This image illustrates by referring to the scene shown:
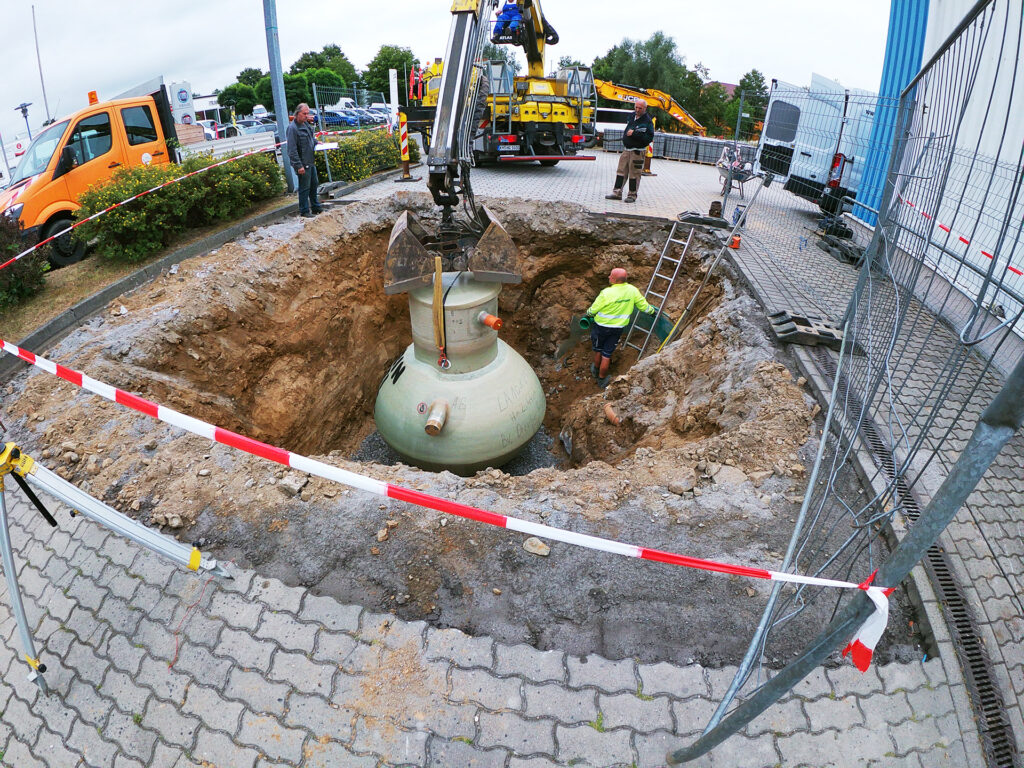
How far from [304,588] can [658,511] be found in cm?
227

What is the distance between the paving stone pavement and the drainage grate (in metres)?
0.07

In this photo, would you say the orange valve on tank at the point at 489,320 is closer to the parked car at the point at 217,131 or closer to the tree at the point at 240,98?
the parked car at the point at 217,131

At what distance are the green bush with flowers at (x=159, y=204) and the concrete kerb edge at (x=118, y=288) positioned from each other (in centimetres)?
31

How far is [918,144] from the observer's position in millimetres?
4617

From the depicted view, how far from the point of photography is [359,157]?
35.0 feet

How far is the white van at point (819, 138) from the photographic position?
30.5 feet

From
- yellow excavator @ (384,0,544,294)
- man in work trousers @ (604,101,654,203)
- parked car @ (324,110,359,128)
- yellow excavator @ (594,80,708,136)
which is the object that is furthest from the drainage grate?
parked car @ (324,110,359,128)

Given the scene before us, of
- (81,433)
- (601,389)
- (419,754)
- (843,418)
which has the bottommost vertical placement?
(601,389)

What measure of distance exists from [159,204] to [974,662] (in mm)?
8824

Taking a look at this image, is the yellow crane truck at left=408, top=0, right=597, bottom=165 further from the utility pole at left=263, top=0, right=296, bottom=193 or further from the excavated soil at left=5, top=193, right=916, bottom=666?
the excavated soil at left=5, top=193, right=916, bottom=666

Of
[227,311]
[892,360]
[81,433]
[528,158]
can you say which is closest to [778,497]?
[892,360]

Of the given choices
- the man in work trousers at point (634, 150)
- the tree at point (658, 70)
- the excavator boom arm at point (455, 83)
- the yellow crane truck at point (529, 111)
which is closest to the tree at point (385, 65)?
the tree at point (658, 70)

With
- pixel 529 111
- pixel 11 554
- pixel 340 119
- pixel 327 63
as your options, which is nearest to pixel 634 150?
pixel 529 111

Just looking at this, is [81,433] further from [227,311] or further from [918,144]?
[918,144]
